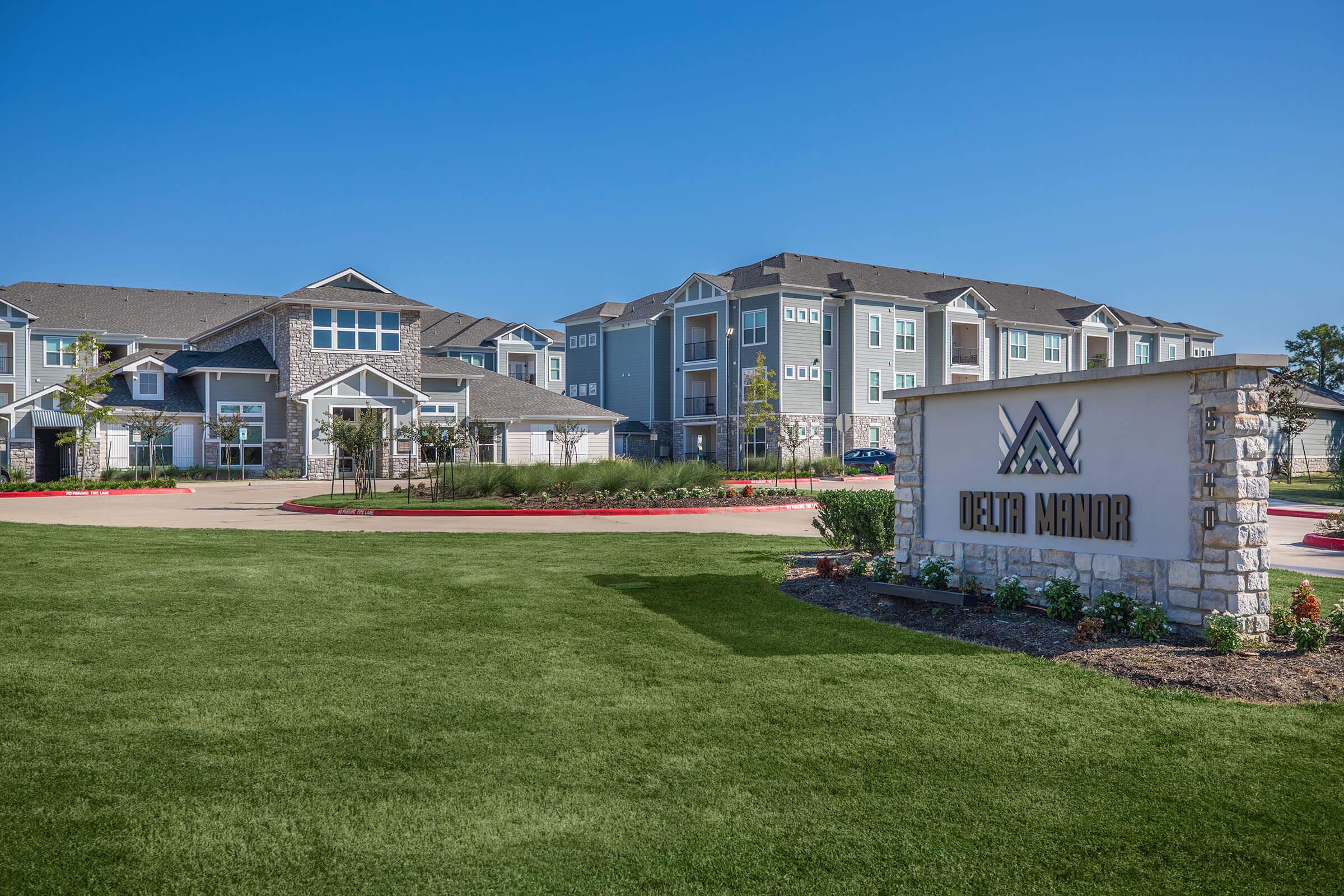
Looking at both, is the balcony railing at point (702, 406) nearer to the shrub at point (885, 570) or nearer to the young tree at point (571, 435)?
the young tree at point (571, 435)

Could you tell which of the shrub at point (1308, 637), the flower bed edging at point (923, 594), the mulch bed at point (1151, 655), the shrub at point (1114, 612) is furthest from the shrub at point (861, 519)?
the shrub at point (1308, 637)

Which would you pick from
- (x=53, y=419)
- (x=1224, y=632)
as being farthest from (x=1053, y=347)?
(x=1224, y=632)

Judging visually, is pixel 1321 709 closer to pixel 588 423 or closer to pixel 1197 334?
pixel 588 423

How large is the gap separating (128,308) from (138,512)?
121 feet

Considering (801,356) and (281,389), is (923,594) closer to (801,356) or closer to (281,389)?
(281,389)

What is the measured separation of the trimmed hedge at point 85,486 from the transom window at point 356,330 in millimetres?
10412

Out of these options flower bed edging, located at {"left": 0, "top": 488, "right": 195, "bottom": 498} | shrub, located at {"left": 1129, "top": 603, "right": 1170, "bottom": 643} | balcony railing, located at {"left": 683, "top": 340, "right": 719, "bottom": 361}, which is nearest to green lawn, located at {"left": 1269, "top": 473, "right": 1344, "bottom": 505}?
shrub, located at {"left": 1129, "top": 603, "right": 1170, "bottom": 643}

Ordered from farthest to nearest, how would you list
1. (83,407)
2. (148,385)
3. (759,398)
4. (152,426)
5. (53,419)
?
(759,398) → (148,385) → (53,419) → (152,426) → (83,407)

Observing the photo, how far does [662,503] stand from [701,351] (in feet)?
96.4

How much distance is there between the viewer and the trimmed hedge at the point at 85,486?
3017cm

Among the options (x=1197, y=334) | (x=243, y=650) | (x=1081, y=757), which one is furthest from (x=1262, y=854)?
(x=1197, y=334)

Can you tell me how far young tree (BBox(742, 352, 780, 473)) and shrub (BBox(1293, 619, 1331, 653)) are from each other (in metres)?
38.1

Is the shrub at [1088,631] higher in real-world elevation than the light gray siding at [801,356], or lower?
lower

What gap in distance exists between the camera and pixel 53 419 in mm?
39219
